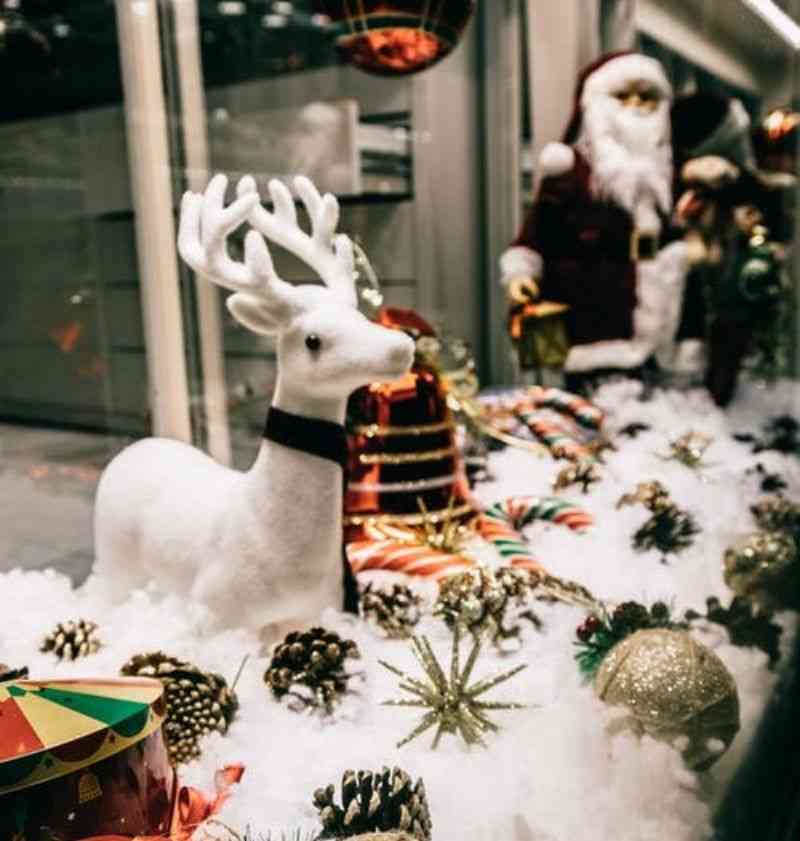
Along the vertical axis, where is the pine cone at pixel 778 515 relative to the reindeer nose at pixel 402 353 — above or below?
below

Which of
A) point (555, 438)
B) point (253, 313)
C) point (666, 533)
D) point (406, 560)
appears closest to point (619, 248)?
point (555, 438)

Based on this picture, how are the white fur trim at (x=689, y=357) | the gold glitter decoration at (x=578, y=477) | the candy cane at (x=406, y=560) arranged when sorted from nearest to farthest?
the candy cane at (x=406, y=560) < the gold glitter decoration at (x=578, y=477) < the white fur trim at (x=689, y=357)

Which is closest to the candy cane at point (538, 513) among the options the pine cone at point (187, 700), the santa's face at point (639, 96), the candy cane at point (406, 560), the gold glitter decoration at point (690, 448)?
the candy cane at point (406, 560)

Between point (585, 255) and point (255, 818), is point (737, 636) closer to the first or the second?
Answer: point (255, 818)

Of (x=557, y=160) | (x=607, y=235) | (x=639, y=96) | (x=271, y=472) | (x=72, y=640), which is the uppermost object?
(x=639, y=96)

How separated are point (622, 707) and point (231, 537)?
43cm

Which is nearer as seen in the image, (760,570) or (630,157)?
(760,570)

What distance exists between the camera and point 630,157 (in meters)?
2.20

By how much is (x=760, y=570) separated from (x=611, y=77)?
1.34 m

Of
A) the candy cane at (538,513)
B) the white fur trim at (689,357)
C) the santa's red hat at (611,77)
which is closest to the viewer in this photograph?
the candy cane at (538,513)

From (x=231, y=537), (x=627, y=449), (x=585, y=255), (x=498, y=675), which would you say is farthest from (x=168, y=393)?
(x=585, y=255)

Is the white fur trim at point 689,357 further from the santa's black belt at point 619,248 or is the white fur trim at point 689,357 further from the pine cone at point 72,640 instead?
the pine cone at point 72,640

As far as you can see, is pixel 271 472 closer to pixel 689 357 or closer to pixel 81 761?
pixel 81 761

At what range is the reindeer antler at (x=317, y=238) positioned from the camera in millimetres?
992
